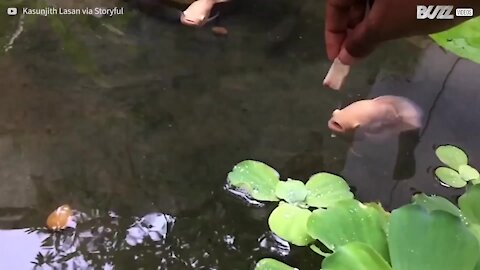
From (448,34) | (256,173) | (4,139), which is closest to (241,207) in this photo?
(256,173)

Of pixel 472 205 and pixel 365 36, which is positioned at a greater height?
pixel 365 36

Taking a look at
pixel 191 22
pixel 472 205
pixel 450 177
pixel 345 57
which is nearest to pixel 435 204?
pixel 472 205

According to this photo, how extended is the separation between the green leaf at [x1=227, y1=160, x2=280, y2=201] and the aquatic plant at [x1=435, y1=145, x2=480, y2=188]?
11.0 inches

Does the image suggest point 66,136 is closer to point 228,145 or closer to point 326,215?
point 228,145

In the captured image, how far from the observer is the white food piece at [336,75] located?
1148 mm

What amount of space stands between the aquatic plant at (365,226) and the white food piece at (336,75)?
8.4 inches

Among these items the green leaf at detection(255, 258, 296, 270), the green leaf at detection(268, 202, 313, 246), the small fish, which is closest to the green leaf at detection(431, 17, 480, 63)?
the green leaf at detection(268, 202, 313, 246)

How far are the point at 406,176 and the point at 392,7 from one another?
0.32 m

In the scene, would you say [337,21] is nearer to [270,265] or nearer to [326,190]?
[326,190]

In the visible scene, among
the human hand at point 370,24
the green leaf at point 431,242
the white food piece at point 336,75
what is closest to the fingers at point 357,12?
the human hand at point 370,24

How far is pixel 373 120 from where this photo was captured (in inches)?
46.0

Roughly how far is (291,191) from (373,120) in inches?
10.1

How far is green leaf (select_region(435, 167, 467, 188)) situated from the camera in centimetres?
106

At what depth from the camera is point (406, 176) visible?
3.60 ft
